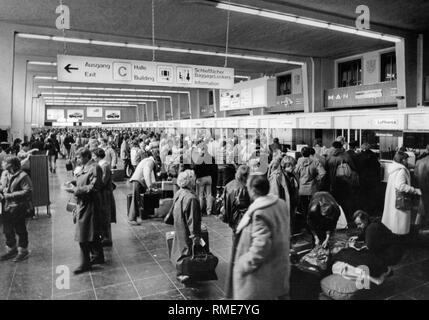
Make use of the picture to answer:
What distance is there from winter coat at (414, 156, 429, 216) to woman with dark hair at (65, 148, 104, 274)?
213 inches

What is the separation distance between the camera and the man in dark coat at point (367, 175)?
7188mm

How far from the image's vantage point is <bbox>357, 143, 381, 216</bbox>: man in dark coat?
7188 mm

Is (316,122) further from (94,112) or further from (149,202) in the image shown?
(94,112)

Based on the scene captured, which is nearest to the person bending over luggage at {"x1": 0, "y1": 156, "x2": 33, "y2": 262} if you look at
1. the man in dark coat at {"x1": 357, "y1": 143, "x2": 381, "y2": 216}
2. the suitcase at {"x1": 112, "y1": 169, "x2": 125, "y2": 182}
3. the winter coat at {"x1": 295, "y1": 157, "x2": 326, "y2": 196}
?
the winter coat at {"x1": 295, "y1": 157, "x2": 326, "y2": 196}

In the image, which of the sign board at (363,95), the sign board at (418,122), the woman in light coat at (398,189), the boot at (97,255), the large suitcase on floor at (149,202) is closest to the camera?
the boot at (97,255)

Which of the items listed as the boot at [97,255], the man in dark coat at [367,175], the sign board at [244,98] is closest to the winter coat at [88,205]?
the boot at [97,255]

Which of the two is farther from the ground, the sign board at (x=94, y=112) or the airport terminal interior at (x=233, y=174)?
the sign board at (x=94, y=112)

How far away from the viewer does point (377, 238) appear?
Answer: 3900 mm

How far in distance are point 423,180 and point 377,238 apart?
2900 mm

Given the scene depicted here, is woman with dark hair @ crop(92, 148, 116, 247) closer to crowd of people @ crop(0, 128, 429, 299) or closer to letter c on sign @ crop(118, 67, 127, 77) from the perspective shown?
crowd of people @ crop(0, 128, 429, 299)

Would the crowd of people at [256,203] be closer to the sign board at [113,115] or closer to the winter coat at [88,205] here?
the winter coat at [88,205]

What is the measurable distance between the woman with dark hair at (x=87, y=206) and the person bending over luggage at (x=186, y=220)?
1.15 metres

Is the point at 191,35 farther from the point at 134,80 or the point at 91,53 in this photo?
the point at 91,53
